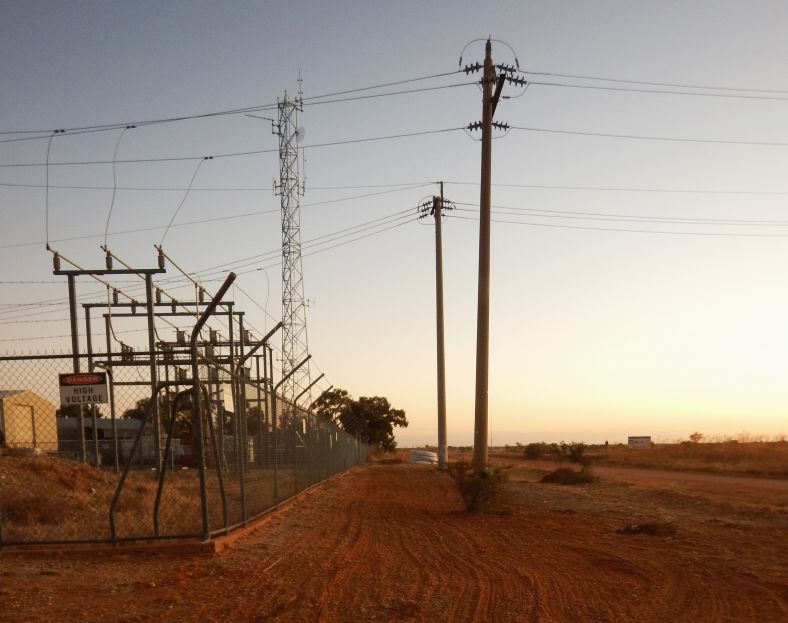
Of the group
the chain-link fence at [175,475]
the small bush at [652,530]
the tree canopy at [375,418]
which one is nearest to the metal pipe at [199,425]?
the chain-link fence at [175,475]

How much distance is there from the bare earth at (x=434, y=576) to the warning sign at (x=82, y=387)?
Result: 1919mm

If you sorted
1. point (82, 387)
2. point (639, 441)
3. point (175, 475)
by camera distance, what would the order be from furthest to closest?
point (639, 441)
point (175, 475)
point (82, 387)

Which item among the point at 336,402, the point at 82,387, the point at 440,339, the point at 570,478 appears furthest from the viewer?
the point at 336,402

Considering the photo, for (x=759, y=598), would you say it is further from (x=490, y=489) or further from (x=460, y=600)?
(x=490, y=489)

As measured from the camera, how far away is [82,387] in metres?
10.5

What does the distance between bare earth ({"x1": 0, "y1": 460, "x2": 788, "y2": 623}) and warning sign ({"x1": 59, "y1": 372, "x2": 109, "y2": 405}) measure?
6.30 feet

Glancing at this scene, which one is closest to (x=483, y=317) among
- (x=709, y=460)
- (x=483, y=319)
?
(x=483, y=319)

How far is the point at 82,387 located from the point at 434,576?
4.87m

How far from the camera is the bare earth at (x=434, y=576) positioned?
7.13m

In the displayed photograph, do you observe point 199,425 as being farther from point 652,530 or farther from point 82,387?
point 652,530

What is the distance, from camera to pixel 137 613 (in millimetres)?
6992

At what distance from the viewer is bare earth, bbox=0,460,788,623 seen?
Answer: 7.13 meters

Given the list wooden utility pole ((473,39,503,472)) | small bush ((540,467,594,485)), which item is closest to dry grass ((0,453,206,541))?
wooden utility pole ((473,39,503,472))

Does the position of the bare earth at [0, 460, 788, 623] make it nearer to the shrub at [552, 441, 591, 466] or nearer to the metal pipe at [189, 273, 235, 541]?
the metal pipe at [189, 273, 235, 541]
